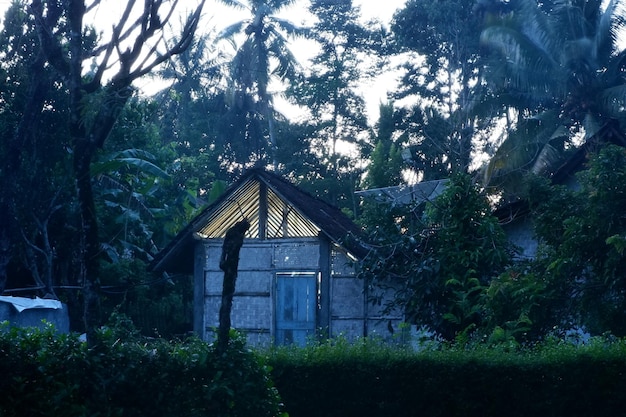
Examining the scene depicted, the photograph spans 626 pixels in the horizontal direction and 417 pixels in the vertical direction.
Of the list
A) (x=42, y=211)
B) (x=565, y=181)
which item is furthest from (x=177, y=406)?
(x=42, y=211)

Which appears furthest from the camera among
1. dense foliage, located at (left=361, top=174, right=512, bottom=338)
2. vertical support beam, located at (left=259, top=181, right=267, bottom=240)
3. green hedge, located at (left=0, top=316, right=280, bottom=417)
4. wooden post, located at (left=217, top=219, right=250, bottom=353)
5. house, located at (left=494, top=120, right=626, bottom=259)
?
vertical support beam, located at (left=259, top=181, right=267, bottom=240)

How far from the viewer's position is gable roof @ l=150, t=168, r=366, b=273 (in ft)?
64.3

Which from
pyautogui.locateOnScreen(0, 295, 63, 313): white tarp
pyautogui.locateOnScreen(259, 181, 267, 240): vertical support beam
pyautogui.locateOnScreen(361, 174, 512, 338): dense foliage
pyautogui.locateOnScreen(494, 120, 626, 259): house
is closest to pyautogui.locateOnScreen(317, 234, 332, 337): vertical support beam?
pyautogui.locateOnScreen(259, 181, 267, 240): vertical support beam

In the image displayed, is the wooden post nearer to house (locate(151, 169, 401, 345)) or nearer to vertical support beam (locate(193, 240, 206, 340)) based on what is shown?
house (locate(151, 169, 401, 345))

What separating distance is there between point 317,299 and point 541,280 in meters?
6.58

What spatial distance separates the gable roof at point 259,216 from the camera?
19.6 m

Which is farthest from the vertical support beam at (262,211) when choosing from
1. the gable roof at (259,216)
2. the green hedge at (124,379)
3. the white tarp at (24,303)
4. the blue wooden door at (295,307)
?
the green hedge at (124,379)

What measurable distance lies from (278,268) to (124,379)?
1207cm

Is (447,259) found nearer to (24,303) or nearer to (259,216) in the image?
(259,216)

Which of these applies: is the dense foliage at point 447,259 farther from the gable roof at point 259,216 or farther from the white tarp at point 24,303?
the white tarp at point 24,303

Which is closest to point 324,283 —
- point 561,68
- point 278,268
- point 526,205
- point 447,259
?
point 278,268

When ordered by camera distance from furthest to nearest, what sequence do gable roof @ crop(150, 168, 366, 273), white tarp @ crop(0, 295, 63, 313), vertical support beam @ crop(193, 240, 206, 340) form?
1. vertical support beam @ crop(193, 240, 206, 340)
2. gable roof @ crop(150, 168, 366, 273)
3. white tarp @ crop(0, 295, 63, 313)

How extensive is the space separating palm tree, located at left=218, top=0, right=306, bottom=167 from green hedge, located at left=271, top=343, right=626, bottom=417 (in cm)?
3288

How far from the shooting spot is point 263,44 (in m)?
43.7
